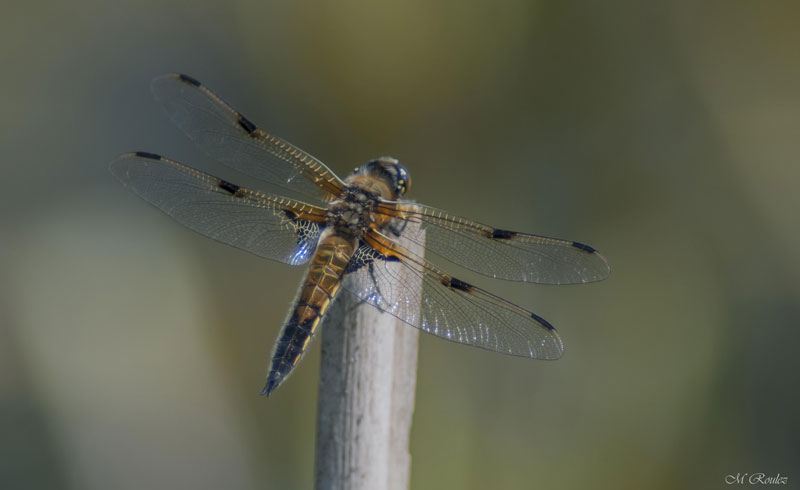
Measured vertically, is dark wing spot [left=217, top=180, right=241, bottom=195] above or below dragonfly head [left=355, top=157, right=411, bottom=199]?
below

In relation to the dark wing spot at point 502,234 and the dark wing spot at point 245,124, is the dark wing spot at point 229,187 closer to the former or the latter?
the dark wing spot at point 245,124

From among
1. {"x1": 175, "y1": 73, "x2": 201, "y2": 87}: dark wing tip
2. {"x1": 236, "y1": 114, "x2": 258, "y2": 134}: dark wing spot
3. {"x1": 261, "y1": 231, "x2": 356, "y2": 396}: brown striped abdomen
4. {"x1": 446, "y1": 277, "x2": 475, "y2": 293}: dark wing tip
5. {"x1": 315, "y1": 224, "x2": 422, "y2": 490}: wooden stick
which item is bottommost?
{"x1": 315, "y1": 224, "x2": 422, "y2": 490}: wooden stick

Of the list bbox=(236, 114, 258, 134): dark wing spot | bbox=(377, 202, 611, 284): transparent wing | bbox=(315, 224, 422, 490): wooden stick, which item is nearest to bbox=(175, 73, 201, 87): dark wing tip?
bbox=(236, 114, 258, 134): dark wing spot

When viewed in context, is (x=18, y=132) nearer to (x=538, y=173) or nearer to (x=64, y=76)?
(x=64, y=76)

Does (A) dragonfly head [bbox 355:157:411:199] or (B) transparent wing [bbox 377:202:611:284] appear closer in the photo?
(B) transparent wing [bbox 377:202:611:284]

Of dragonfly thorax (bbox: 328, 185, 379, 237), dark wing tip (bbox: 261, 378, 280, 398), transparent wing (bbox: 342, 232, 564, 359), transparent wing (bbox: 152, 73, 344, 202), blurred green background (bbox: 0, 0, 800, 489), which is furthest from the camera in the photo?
blurred green background (bbox: 0, 0, 800, 489)

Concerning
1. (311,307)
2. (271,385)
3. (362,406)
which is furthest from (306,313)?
(362,406)

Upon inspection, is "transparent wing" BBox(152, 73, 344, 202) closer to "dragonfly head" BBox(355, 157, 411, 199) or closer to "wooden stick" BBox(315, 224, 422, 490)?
"dragonfly head" BBox(355, 157, 411, 199)

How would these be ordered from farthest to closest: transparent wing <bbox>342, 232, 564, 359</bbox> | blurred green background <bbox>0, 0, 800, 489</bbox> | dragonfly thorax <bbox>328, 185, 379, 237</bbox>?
blurred green background <bbox>0, 0, 800, 489</bbox> → dragonfly thorax <bbox>328, 185, 379, 237</bbox> → transparent wing <bbox>342, 232, 564, 359</bbox>
